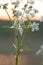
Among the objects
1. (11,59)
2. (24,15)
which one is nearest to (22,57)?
(11,59)

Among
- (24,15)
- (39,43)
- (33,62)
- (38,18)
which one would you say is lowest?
(33,62)

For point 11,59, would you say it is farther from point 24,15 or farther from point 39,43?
point 24,15

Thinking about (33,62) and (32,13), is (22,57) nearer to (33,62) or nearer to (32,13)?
(33,62)

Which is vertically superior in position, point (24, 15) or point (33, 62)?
point (24, 15)

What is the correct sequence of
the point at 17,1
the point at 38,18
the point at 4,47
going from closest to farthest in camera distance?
the point at 17,1, the point at 38,18, the point at 4,47

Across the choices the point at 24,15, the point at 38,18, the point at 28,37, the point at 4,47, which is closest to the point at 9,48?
the point at 4,47

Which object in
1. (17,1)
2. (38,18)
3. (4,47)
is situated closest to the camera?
(17,1)

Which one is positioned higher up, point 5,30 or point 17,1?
point 17,1

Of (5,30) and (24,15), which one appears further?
(5,30)

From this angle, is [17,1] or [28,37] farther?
[28,37]
